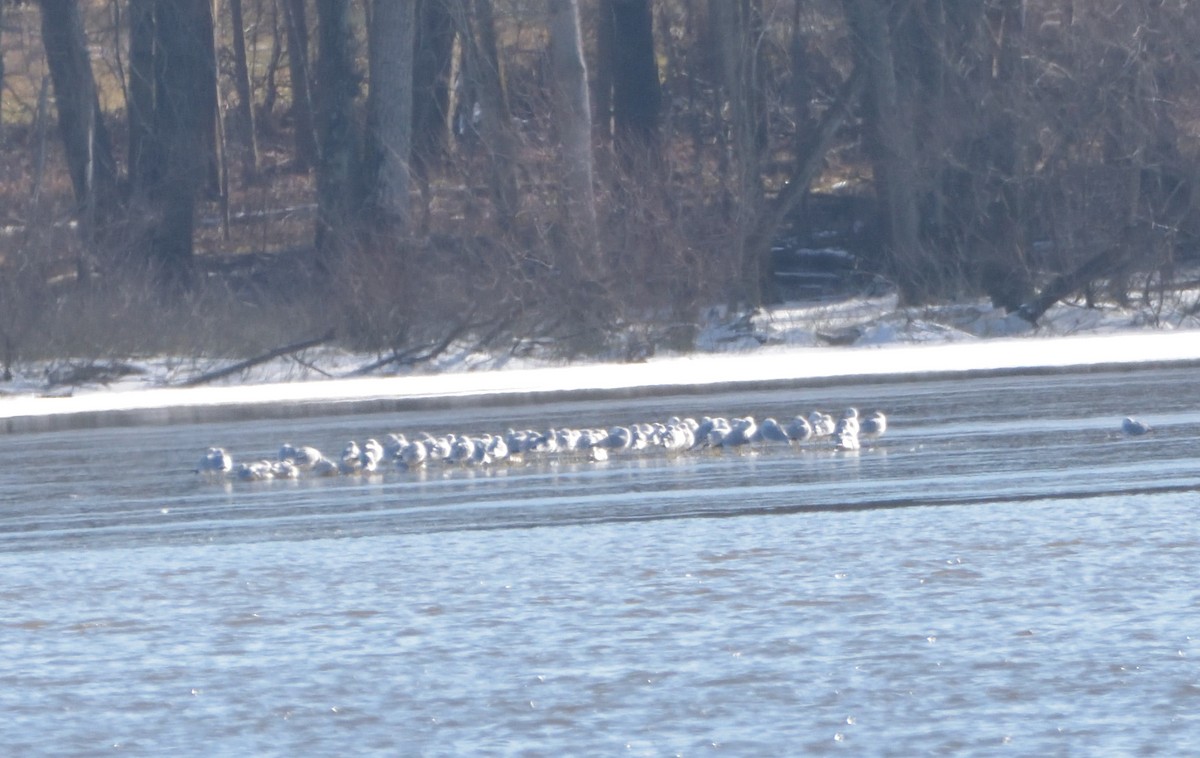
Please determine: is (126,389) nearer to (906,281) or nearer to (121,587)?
(906,281)

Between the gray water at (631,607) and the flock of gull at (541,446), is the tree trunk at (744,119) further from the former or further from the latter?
the gray water at (631,607)

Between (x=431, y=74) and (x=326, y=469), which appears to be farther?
(x=431, y=74)

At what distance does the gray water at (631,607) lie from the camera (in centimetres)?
569

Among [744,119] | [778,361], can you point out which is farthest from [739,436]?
[744,119]

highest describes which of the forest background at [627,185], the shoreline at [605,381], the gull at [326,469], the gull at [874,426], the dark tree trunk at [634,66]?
the dark tree trunk at [634,66]

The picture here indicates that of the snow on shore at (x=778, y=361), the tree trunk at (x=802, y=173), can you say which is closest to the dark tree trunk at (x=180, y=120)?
the tree trunk at (x=802, y=173)

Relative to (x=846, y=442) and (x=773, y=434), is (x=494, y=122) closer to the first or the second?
(x=773, y=434)

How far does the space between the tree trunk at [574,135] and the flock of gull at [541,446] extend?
10777 mm

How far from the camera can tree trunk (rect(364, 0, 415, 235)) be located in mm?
26938

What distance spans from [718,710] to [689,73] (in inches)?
1238

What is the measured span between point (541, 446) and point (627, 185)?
13.1 meters

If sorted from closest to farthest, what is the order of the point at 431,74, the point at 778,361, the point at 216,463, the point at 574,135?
the point at 216,463, the point at 778,361, the point at 574,135, the point at 431,74

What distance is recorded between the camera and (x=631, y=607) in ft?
23.8

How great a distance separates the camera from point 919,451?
38.7ft
